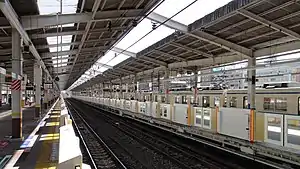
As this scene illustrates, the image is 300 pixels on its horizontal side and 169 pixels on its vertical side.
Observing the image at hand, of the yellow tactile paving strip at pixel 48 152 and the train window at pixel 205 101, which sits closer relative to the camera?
the yellow tactile paving strip at pixel 48 152

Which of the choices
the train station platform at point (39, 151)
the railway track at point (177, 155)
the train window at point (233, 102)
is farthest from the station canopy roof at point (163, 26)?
the train station platform at point (39, 151)

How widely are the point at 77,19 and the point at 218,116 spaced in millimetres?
6760

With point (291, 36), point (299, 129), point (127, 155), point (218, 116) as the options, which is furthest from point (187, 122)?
point (299, 129)

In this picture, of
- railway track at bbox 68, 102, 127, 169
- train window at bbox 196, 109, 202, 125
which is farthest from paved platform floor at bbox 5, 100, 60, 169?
train window at bbox 196, 109, 202, 125

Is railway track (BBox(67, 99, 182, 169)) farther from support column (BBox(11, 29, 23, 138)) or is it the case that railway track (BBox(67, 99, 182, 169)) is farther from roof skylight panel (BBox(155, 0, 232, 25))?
roof skylight panel (BBox(155, 0, 232, 25))

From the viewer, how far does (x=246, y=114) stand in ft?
32.8

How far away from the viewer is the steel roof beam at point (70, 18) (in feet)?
39.4

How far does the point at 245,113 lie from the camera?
10.1 meters

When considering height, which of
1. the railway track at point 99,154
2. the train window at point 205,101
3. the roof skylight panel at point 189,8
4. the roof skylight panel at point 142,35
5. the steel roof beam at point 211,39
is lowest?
the railway track at point 99,154

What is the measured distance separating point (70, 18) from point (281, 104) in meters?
8.59

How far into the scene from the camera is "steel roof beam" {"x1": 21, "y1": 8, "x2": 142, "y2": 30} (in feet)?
39.4

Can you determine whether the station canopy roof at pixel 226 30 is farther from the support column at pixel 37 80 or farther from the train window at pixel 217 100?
the support column at pixel 37 80

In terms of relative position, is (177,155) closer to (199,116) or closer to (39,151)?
(199,116)

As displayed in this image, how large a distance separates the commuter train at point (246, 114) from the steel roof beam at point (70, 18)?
5099mm
